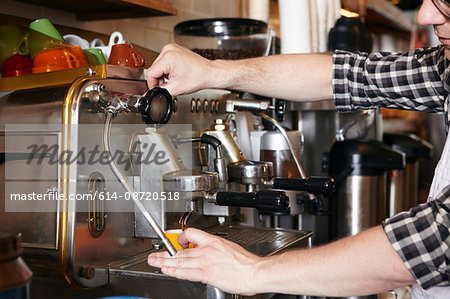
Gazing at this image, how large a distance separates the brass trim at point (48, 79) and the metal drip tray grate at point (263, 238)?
0.44m

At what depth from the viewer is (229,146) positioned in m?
1.24

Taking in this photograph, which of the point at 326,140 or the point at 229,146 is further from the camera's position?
the point at 326,140

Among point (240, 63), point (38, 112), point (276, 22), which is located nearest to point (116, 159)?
point (38, 112)

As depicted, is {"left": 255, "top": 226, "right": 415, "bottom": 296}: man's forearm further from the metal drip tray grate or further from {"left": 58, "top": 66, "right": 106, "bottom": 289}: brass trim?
{"left": 58, "top": 66, "right": 106, "bottom": 289}: brass trim

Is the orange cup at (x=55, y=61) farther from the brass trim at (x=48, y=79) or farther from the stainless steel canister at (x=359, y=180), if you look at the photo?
the stainless steel canister at (x=359, y=180)

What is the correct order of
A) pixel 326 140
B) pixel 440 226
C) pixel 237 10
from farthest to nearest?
1. pixel 237 10
2. pixel 326 140
3. pixel 440 226

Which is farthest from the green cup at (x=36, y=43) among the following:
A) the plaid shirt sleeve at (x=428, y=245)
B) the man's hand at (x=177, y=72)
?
the plaid shirt sleeve at (x=428, y=245)

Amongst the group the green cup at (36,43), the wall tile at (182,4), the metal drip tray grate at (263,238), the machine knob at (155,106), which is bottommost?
the metal drip tray grate at (263,238)

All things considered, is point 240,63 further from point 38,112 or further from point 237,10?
point 237,10

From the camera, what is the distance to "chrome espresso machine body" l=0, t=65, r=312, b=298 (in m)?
0.95

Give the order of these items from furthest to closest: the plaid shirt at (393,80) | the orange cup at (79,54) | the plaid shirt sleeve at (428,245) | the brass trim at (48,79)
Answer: the plaid shirt at (393,80) → the orange cup at (79,54) → the brass trim at (48,79) → the plaid shirt sleeve at (428,245)

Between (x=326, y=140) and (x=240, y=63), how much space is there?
666 millimetres

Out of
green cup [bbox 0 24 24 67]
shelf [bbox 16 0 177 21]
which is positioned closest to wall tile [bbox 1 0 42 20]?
shelf [bbox 16 0 177 21]

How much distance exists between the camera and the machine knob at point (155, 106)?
3.18 feet
